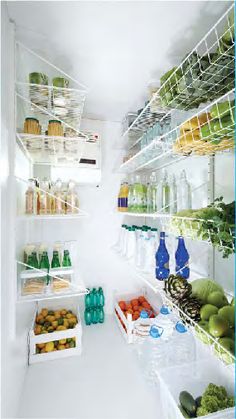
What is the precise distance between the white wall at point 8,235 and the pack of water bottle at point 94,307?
76 centimetres

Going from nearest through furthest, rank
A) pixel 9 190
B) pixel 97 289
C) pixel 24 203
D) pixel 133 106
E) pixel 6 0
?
pixel 6 0 → pixel 9 190 → pixel 24 203 → pixel 133 106 → pixel 97 289

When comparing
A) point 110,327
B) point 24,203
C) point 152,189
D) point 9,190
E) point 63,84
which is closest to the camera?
point 9,190

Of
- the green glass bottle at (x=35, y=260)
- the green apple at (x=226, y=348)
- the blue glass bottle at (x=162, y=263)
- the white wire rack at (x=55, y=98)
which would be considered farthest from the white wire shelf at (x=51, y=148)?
the green apple at (x=226, y=348)

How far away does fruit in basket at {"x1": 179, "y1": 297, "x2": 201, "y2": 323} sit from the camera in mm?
736

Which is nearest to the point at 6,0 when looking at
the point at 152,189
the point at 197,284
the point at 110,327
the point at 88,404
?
the point at 152,189

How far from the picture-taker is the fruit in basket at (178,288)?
0.83 metres

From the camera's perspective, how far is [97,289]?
176 centimetres

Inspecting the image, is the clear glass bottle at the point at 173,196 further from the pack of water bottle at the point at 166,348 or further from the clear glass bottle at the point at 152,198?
the pack of water bottle at the point at 166,348

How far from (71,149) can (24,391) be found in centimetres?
132

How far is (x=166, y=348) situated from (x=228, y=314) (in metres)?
0.73

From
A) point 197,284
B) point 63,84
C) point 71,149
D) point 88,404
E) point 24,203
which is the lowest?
point 88,404

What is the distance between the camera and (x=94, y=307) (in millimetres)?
1703

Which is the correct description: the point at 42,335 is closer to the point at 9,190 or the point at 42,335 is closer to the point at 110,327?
the point at 110,327

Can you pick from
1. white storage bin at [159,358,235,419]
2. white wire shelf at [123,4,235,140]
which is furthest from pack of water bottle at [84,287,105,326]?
white wire shelf at [123,4,235,140]
